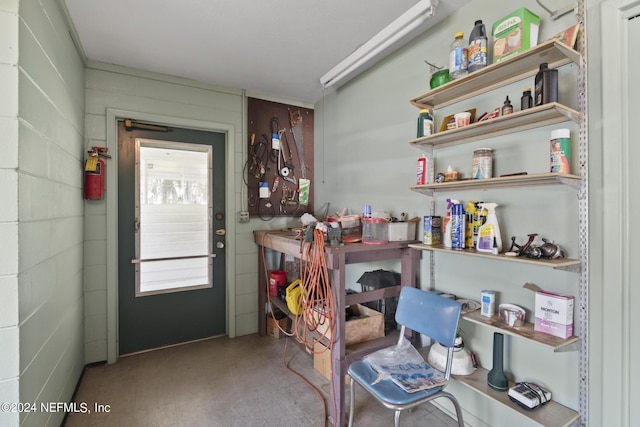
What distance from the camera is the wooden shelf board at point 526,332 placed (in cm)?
127

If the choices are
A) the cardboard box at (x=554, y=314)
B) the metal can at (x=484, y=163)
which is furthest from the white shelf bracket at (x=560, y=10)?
the cardboard box at (x=554, y=314)

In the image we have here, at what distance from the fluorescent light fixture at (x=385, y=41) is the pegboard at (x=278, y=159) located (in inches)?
28.9

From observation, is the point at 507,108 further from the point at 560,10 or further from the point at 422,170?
the point at 422,170

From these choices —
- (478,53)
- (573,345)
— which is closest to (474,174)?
(478,53)

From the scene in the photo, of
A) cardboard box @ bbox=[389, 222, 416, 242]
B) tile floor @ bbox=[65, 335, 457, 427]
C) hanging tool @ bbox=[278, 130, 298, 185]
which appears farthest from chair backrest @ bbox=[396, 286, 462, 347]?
hanging tool @ bbox=[278, 130, 298, 185]

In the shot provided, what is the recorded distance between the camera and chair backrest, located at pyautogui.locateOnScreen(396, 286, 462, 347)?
1548mm

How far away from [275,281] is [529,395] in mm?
2092

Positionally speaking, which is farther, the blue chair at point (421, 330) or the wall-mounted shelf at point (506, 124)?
the blue chair at point (421, 330)

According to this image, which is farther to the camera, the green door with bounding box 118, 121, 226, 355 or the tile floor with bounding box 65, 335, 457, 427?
the green door with bounding box 118, 121, 226, 355

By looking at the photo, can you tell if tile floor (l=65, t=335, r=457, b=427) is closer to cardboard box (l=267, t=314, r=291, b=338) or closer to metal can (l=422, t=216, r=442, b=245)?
cardboard box (l=267, t=314, r=291, b=338)

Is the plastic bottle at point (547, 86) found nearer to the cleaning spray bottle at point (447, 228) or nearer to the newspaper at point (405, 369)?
the cleaning spray bottle at point (447, 228)

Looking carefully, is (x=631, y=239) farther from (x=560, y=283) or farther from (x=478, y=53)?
(x=478, y=53)

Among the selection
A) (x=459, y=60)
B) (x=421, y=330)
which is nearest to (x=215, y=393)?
(x=421, y=330)

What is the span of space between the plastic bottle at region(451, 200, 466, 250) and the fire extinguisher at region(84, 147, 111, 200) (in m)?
2.61
